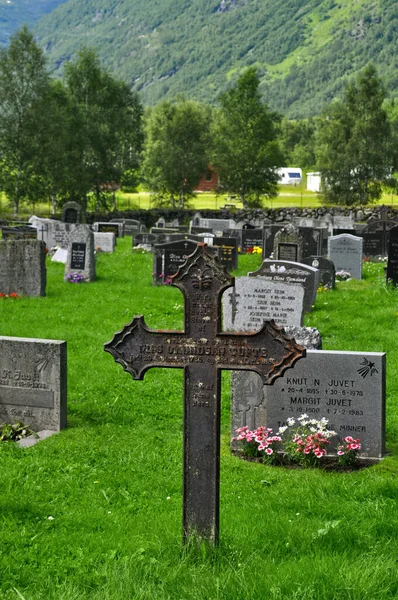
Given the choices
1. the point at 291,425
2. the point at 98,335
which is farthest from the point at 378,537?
the point at 98,335

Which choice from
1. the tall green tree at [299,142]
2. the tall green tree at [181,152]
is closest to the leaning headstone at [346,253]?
the tall green tree at [181,152]

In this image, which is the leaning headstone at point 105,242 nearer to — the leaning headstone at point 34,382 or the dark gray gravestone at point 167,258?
the dark gray gravestone at point 167,258

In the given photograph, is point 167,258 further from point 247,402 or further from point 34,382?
A: point 247,402

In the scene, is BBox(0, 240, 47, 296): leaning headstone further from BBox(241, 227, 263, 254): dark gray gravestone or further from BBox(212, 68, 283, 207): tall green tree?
BBox(212, 68, 283, 207): tall green tree

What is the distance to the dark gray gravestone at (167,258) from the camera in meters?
21.3

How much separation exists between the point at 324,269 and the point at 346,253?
3206 mm

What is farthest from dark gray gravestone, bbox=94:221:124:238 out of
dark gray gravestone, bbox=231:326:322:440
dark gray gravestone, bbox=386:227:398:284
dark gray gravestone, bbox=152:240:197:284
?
dark gray gravestone, bbox=231:326:322:440

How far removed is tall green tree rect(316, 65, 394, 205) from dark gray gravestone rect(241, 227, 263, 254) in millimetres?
31510

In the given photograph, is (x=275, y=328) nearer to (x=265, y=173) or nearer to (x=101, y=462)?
(x=101, y=462)

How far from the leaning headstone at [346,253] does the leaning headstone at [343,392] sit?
14964 millimetres

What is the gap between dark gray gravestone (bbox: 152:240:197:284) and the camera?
2128cm

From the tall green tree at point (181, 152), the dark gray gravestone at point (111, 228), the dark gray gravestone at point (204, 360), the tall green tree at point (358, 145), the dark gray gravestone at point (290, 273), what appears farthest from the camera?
the tall green tree at point (358, 145)

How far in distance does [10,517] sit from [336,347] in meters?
7.93

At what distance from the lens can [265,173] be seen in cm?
6141
